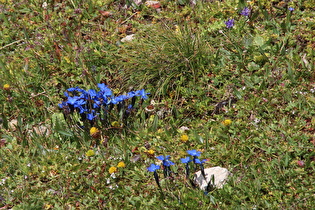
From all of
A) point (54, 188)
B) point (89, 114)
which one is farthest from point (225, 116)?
point (54, 188)

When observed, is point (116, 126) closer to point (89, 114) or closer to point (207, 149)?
point (89, 114)

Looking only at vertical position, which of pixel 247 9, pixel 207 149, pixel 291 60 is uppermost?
pixel 247 9

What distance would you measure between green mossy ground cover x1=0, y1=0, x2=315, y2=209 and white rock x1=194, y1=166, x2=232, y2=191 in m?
0.06

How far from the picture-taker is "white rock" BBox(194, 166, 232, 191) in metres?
3.03

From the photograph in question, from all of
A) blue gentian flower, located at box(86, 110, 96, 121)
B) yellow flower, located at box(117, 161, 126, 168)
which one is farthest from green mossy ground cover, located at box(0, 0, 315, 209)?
blue gentian flower, located at box(86, 110, 96, 121)

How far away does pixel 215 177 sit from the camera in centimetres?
306

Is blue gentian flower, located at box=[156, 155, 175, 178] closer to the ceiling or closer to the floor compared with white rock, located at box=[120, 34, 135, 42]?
closer to the floor

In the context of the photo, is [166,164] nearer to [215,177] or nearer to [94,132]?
[215,177]

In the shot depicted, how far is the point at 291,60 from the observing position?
3.87m

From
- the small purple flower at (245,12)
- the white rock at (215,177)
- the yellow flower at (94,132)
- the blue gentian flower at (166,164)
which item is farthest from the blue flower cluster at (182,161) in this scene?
the small purple flower at (245,12)

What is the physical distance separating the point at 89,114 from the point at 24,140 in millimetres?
621

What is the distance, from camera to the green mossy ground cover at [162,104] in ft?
10.2

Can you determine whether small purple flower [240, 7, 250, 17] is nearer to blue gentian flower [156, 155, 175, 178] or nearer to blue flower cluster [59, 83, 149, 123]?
blue flower cluster [59, 83, 149, 123]

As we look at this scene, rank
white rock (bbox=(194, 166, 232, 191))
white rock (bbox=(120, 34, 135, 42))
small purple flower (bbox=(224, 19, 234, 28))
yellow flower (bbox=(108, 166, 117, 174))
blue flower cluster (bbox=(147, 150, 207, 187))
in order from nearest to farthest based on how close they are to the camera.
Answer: blue flower cluster (bbox=(147, 150, 207, 187)) → white rock (bbox=(194, 166, 232, 191)) → yellow flower (bbox=(108, 166, 117, 174)) → small purple flower (bbox=(224, 19, 234, 28)) → white rock (bbox=(120, 34, 135, 42))
